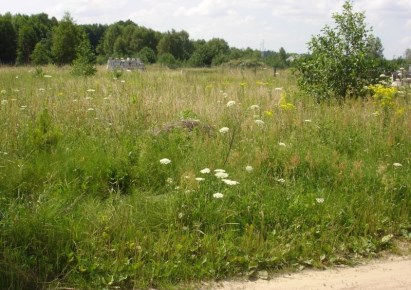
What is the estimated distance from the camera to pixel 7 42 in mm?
61344

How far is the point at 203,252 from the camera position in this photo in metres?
4.33

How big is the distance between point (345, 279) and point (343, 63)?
24.1 feet

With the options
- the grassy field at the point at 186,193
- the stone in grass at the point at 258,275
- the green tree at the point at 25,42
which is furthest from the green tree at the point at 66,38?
the stone in grass at the point at 258,275

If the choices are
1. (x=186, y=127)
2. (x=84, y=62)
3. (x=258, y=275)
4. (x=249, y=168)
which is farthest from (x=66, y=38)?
(x=258, y=275)

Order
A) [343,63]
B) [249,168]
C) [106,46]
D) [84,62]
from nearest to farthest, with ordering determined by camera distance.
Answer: [249,168] < [343,63] < [84,62] < [106,46]

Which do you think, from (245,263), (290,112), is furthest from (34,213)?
(290,112)

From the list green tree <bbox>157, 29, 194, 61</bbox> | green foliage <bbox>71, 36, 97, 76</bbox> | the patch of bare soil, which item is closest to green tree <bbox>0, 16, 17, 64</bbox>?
green tree <bbox>157, 29, 194, 61</bbox>

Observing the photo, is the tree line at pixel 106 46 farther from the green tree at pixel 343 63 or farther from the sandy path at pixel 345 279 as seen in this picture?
the sandy path at pixel 345 279

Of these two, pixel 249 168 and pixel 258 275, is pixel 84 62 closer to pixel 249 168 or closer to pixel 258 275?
pixel 249 168

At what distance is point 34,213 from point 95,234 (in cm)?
65

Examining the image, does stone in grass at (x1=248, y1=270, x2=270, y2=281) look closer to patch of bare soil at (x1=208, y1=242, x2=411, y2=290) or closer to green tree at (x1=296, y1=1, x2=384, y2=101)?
patch of bare soil at (x1=208, y1=242, x2=411, y2=290)

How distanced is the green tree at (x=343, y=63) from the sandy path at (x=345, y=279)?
649 centimetres

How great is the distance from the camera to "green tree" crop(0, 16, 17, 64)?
60531 millimetres

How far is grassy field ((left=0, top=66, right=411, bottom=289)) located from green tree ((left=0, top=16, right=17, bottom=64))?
59.5 metres
